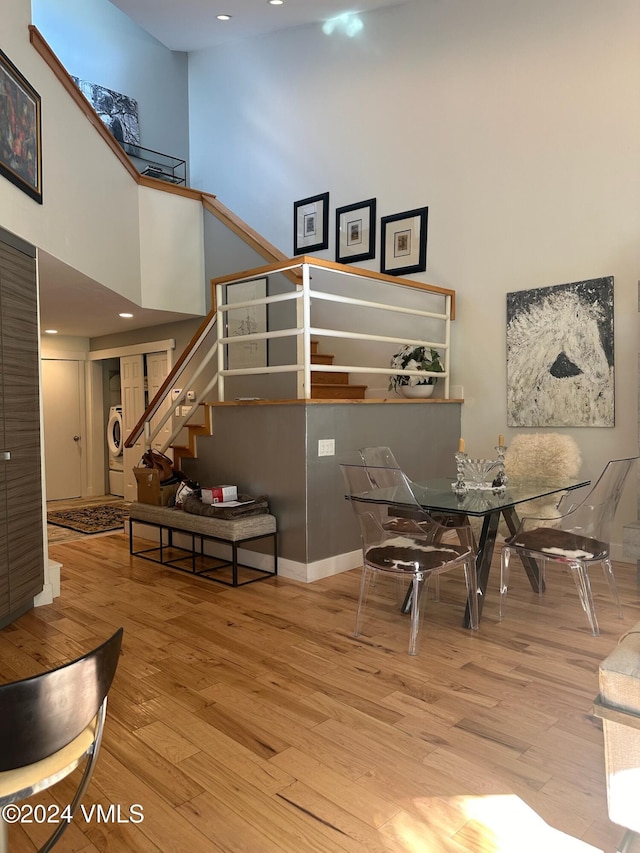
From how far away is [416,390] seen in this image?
5113 mm

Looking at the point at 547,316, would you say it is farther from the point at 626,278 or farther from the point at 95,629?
the point at 95,629

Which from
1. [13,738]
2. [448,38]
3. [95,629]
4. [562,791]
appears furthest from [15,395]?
[448,38]

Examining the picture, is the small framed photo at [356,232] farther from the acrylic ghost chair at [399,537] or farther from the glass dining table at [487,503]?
the acrylic ghost chair at [399,537]

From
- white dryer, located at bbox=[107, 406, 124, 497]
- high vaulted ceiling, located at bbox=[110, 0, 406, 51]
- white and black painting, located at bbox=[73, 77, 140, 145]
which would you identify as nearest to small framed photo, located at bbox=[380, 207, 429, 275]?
high vaulted ceiling, located at bbox=[110, 0, 406, 51]

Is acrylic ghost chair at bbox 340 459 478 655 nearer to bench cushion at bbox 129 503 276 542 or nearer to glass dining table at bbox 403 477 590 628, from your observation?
glass dining table at bbox 403 477 590 628

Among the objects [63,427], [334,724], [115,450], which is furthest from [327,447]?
[63,427]

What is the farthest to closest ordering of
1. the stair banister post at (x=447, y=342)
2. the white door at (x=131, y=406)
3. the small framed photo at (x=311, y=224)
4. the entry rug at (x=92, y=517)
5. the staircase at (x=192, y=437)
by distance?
the white door at (x=131, y=406), the small framed photo at (x=311, y=224), the entry rug at (x=92, y=517), the stair banister post at (x=447, y=342), the staircase at (x=192, y=437)

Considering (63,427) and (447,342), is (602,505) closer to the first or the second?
(447,342)

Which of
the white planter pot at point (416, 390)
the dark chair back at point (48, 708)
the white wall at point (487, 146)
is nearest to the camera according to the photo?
the dark chair back at point (48, 708)

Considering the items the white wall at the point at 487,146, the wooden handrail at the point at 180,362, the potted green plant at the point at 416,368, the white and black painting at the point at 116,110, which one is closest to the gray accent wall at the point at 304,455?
the potted green plant at the point at 416,368

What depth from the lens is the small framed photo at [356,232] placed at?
5.97 meters

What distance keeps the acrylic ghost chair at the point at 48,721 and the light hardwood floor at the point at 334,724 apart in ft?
2.03

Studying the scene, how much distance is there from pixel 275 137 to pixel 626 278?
13.8ft

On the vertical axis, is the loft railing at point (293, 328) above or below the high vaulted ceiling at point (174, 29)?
below
